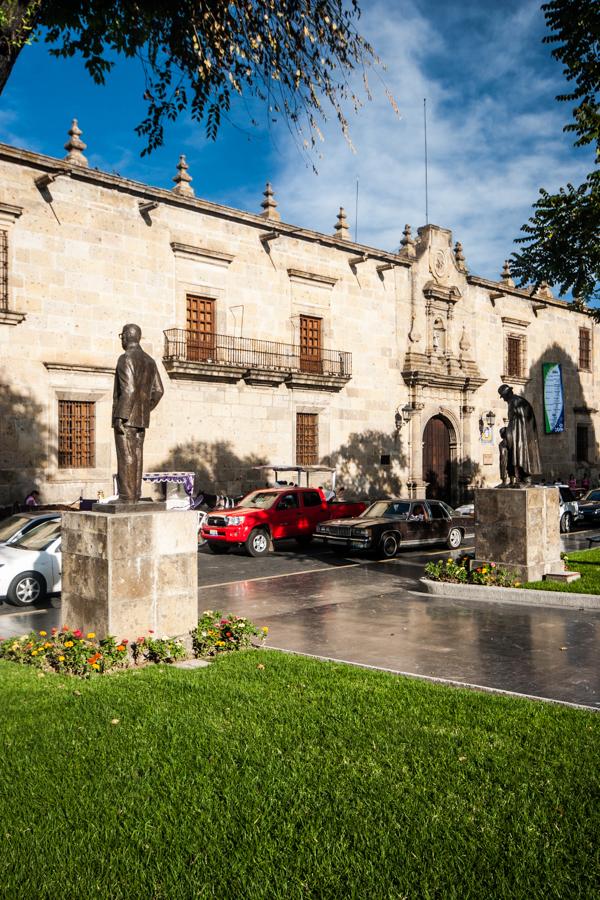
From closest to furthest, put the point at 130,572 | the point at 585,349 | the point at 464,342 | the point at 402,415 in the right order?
the point at 130,572, the point at 402,415, the point at 464,342, the point at 585,349

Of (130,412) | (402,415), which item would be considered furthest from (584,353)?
(130,412)

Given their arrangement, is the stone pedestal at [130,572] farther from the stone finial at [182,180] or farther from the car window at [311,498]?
the stone finial at [182,180]

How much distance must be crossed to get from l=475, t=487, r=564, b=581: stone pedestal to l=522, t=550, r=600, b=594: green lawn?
46 cm

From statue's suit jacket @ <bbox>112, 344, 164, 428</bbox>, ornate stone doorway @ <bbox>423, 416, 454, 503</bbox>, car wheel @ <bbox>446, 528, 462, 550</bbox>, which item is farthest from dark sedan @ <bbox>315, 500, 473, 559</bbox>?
ornate stone doorway @ <bbox>423, 416, 454, 503</bbox>

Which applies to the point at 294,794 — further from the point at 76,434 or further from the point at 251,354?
the point at 251,354

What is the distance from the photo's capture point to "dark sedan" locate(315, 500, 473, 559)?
17953 millimetres

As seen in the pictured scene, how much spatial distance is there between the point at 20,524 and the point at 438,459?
22.2m

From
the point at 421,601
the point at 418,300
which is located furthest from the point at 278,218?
the point at 421,601

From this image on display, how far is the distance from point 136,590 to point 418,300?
26193mm

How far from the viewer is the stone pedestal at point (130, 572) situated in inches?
307

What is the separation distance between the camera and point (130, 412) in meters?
8.46

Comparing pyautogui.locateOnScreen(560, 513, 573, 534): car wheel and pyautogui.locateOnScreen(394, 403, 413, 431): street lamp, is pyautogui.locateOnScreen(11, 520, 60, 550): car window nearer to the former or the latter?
pyautogui.locateOnScreen(560, 513, 573, 534): car wheel

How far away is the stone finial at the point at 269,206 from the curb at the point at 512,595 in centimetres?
1794

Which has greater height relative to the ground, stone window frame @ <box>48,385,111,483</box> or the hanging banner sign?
the hanging banner sign
